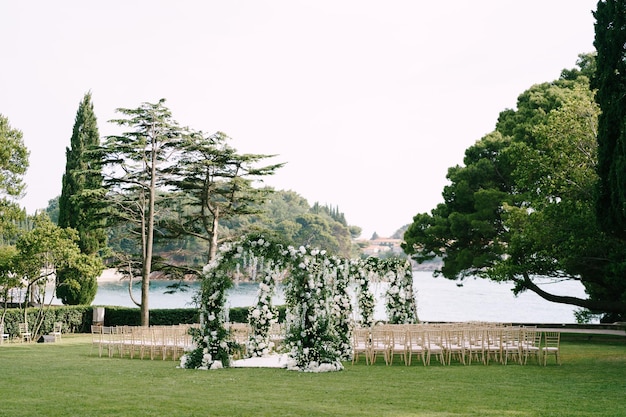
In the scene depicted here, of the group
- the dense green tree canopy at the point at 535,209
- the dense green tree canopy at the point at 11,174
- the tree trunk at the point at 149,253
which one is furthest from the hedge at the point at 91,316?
the dense green tree canopy at the point at 535,209

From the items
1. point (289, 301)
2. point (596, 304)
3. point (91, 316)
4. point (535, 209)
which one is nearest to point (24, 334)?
point (91, 316)

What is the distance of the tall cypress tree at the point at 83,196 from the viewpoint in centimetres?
2811

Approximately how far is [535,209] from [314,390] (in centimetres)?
1098

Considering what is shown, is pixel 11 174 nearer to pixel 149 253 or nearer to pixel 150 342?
pixel 149 253

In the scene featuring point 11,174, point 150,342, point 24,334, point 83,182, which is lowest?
point 24,334

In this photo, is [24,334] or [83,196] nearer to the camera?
[24,334]

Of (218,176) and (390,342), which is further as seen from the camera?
(218,176)

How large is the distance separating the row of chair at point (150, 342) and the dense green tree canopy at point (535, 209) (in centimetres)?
949

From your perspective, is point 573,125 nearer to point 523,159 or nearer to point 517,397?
point 523,159

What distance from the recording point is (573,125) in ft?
57.3

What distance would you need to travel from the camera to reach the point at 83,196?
89.7ft

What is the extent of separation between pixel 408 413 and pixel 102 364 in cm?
895

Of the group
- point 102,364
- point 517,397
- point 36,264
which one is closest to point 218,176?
point 36,264

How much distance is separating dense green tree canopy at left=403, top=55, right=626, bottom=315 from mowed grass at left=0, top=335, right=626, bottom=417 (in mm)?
3740
